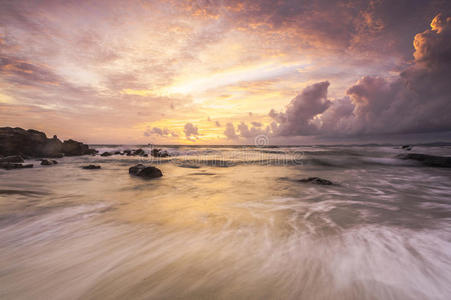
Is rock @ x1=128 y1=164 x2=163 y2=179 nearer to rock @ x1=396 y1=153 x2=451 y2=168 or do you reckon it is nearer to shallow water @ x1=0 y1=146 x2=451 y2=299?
shallow water @ x1=0 y1=146 x2=451 y2=299

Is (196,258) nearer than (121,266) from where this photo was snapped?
No

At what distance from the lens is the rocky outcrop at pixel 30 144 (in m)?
18.6

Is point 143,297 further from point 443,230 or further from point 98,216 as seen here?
point 443,230

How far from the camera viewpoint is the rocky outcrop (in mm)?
18641

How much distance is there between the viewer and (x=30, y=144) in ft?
66.3

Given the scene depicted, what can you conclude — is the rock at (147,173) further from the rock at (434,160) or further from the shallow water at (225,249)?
the rock at (434,160)

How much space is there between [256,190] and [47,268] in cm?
503

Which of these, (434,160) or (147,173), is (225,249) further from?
(434,160)

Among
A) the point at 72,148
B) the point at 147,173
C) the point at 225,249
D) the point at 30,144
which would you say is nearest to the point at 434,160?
the point at 225,249

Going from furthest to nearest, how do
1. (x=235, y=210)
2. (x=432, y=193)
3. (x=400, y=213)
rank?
1. (x=432, y=193)
2. (x=235, y=210)
3. (x=400, y=213)

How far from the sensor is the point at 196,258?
2.21 m

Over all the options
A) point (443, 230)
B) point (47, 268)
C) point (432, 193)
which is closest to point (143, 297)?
point (47, 268)

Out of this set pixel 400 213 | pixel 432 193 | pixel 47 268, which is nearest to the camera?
pixel 47 268

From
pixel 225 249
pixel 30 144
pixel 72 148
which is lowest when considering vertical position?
pixel 225 249
